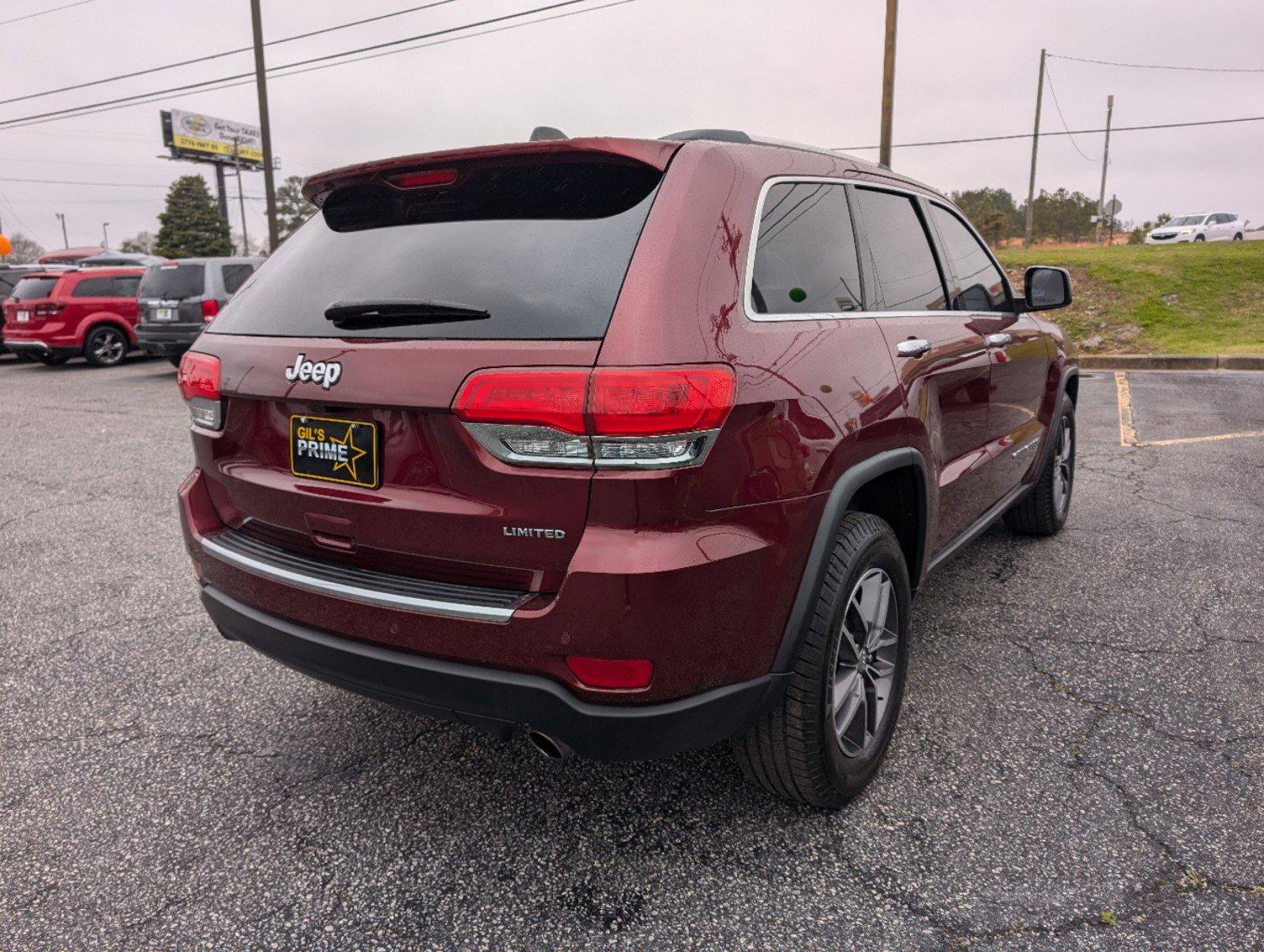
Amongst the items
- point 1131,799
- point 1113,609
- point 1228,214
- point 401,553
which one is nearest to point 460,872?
point 401,553

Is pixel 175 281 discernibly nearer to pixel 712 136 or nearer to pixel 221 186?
pixel 712 136

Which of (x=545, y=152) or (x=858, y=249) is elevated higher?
(x=545, y=152)

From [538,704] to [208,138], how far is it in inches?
3116

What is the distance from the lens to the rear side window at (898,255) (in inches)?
113

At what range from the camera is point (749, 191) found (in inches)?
87.7

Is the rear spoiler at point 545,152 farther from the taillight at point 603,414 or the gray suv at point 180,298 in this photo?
the gray suv at point 180,298

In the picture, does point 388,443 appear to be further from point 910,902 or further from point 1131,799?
point 1131,799

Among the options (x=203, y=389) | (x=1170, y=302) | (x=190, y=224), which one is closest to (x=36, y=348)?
(x=203, y=389)

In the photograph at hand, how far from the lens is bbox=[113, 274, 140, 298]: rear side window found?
15.2m

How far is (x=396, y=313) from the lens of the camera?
6.82 feet

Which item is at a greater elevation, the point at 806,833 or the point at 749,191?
the point at 749,191

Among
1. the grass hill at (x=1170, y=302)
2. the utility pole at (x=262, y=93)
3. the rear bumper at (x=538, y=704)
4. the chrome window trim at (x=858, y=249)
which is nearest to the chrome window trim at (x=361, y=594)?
the rear bumper at (x=538, y=704)

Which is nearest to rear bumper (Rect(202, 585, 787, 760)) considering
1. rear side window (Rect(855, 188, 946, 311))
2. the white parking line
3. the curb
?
rear side window (Rect(855, 188, 946, 311))

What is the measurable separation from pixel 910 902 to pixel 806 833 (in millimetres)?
344
